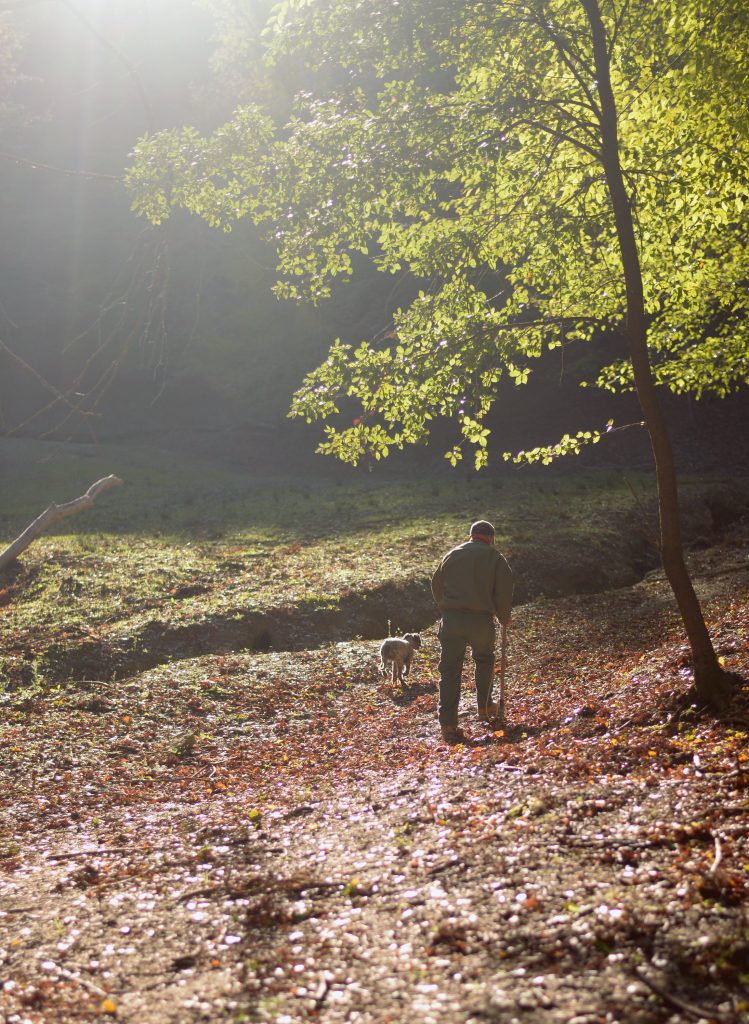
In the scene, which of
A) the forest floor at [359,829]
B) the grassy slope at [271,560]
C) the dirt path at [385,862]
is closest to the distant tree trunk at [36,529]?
the grassy slope at [271,560]

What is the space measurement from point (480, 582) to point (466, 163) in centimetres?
410

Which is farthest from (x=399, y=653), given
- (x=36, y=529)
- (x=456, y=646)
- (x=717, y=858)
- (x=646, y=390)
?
(x=36, y=529)

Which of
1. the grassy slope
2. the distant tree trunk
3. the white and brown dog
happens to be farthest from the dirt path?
the distant tree trunk

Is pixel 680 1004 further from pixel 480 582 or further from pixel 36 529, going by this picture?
pixel 36 529

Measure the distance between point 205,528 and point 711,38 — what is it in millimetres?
17669

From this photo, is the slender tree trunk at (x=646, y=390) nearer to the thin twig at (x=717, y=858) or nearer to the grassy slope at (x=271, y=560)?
the grassy slope at (x=271, y=560)

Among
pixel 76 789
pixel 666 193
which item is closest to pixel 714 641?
pixel 666 193

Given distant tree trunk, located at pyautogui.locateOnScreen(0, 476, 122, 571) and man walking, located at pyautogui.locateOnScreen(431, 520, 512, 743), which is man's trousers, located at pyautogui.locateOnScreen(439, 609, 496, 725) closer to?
man walking, located at pyautogui.locateOnScreen(431, 520, 512, 743)

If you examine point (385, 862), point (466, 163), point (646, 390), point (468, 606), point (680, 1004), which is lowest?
point (385, 862)

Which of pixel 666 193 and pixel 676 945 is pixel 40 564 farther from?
pixel 676 945

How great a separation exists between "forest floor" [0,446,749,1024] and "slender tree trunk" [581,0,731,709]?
0.38 m

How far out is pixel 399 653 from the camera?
11.3 metres

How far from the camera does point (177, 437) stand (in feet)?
134

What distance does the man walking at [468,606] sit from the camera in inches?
348
